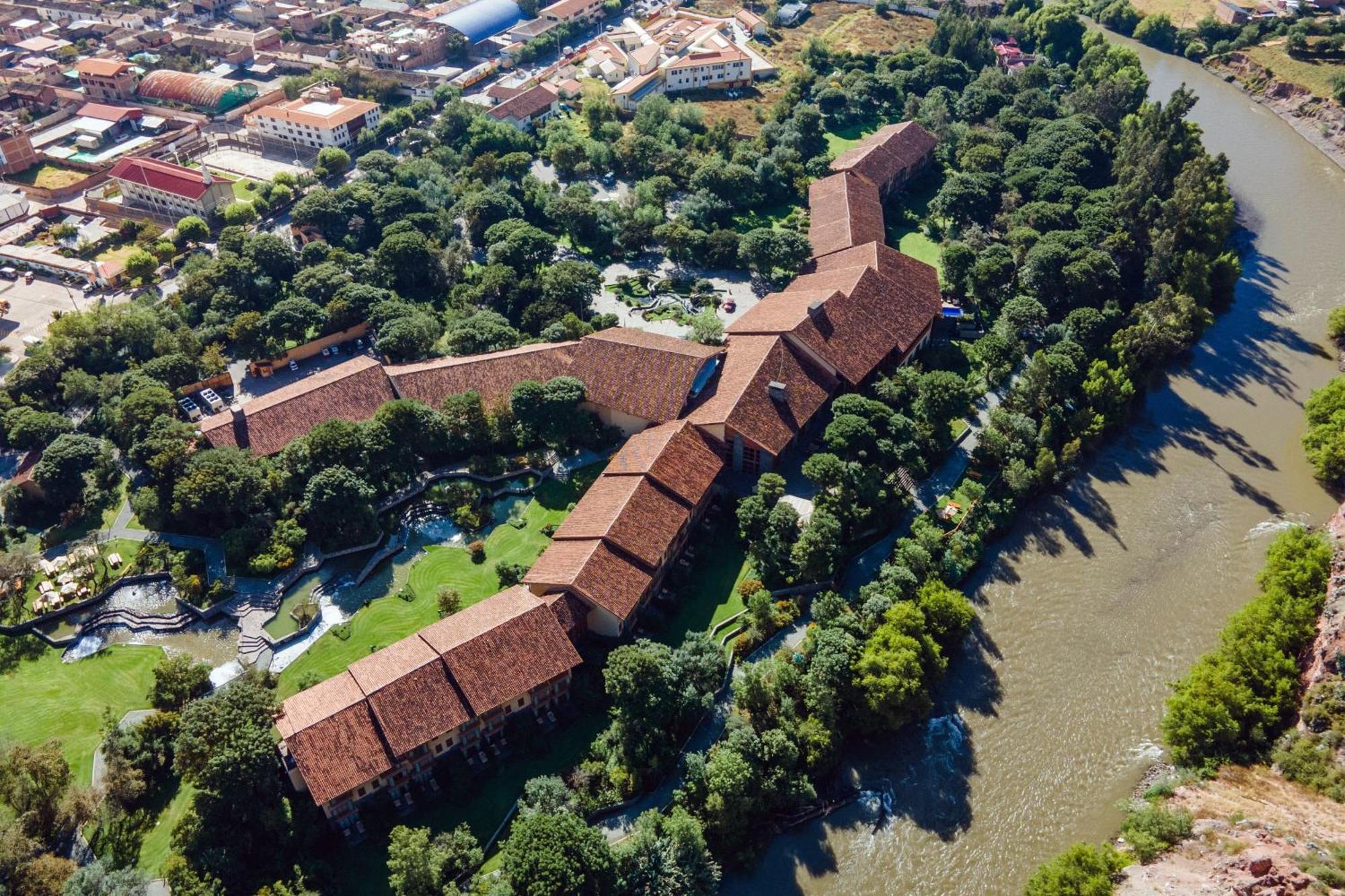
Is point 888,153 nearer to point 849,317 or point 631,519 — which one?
point 849,317

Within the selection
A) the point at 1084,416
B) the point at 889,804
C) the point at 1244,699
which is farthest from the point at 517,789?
the point at 1084,416

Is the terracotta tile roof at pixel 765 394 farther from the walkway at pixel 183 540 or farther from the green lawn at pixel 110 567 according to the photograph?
the green lawn at pixel 110 567

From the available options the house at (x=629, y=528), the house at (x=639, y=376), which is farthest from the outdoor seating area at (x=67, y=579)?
the house at (x=639, y=376)

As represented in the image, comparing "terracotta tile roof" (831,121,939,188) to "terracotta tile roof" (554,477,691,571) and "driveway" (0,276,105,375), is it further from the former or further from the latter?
"driveway" (0,276,105,375)

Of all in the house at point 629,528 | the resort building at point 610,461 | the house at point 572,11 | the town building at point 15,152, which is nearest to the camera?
the resort building at point 610,461

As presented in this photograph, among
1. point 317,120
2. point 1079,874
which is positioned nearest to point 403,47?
point 317,120

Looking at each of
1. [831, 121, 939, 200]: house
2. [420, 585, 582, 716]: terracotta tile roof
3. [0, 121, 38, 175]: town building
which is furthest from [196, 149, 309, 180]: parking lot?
[420, 585, 582, 716]: terracotta tile roof

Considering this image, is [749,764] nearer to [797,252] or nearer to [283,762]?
[283,762]
